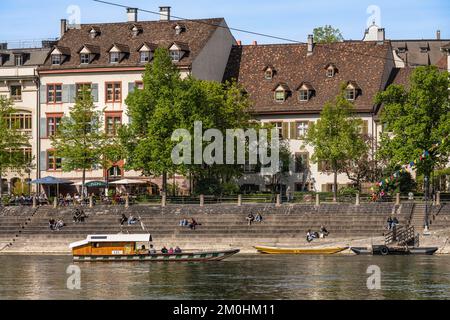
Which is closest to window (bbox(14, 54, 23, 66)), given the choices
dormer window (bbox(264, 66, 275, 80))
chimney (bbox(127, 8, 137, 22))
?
chimney (bbox(127, 8, 137, 22))

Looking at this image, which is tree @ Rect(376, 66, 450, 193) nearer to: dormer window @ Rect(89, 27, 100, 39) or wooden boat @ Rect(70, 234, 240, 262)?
wooden boat @ Rect(70, 234, 240, 262)

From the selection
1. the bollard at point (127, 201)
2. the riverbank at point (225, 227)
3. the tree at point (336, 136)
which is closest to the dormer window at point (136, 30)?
the tree at point (336, 136)

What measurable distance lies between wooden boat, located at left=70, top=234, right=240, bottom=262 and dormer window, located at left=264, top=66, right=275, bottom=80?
36.7 meters

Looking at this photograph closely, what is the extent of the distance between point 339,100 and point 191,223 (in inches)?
843

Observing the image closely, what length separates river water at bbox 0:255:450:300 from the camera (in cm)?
7875

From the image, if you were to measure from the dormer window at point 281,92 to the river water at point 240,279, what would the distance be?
106ft

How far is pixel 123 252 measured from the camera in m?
102

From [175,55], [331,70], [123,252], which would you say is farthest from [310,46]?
[123,252]

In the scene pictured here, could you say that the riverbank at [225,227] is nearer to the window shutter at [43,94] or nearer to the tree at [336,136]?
the tree at [336,136]

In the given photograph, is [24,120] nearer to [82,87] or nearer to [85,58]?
[85,58]

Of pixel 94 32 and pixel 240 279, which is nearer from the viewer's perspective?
pixel 240 279

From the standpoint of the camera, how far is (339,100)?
4983 inches

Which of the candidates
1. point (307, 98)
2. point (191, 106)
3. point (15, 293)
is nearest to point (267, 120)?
point (307, 98)

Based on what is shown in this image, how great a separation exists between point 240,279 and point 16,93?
55.4 metres
